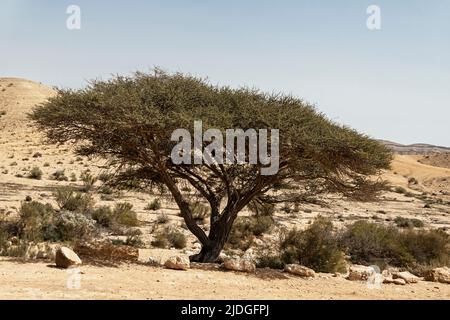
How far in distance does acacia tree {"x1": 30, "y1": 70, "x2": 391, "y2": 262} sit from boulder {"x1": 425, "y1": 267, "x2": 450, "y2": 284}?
2.53 metres

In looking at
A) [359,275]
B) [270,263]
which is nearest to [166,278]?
[270,263]

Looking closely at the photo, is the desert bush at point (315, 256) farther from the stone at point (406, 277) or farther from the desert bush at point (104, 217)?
the desert bush at point (104, 217)

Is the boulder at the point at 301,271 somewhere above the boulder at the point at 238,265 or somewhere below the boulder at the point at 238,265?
below

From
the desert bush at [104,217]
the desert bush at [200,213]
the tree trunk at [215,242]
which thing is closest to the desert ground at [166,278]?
the desert bush at [200,213]

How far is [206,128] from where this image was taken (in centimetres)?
1162

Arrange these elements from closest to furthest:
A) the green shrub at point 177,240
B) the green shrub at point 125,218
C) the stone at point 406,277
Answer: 1. the stone at point 406,277
2. the green shrub at point 177,240
3. the green shrub at point 125,218

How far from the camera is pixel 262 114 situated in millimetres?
12562

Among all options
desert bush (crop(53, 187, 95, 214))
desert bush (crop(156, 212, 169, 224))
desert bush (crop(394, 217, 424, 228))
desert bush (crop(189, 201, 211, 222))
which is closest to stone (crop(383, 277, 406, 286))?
desert bush (crop(156, 212, 169, 224))

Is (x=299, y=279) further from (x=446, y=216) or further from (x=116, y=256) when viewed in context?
(x=446, y=216)

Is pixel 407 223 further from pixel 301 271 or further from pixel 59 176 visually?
pixel 59 176

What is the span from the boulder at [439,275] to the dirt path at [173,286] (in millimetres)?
422

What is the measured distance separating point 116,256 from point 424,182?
6599cm
